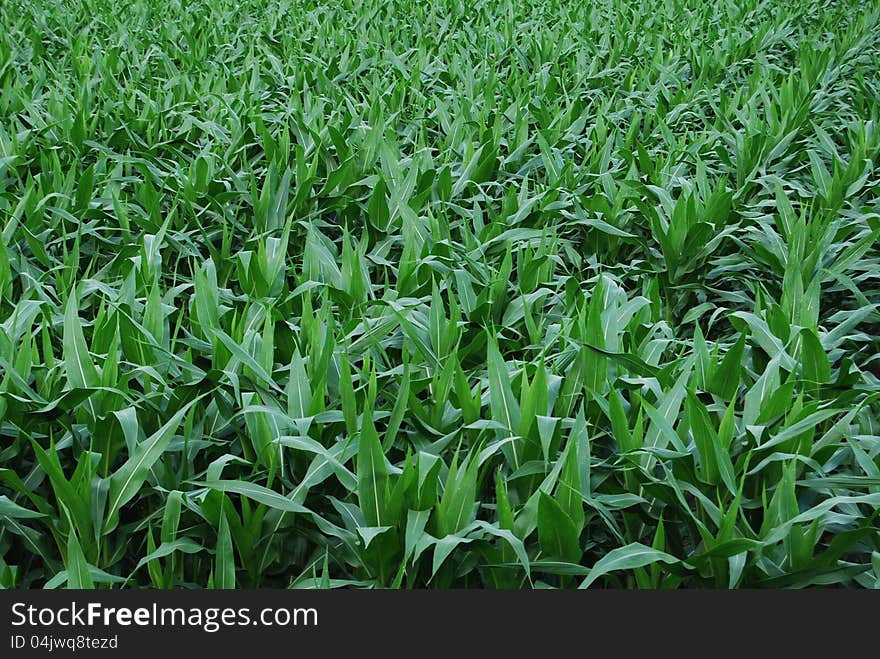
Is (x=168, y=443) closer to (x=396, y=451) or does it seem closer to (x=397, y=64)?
(x=396, y=451)

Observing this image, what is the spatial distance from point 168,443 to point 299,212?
126 cm

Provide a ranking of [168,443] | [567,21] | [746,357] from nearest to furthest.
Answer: [168,443], [746,357], [567,21]

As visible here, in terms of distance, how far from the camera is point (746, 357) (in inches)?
65.6

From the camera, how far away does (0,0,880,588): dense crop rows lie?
1.25 meters

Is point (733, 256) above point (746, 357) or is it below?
above

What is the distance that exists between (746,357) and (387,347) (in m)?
0.69

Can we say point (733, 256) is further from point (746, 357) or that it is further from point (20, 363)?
point (20, 363)

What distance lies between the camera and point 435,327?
5.41 ft

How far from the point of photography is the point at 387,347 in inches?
69.2

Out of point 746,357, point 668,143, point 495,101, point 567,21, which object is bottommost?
point 746,357

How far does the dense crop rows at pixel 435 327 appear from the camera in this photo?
1.25 m

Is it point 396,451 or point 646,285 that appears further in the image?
point 646,285

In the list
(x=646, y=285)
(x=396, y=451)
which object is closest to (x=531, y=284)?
(x=646, y=285)

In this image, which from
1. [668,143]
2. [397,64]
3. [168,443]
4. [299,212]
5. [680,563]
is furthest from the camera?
[397,64]
